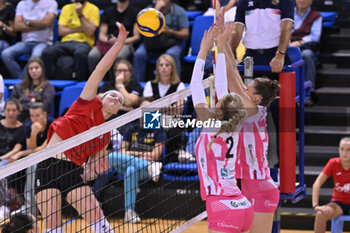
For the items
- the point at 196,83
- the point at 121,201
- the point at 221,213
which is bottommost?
the point at 121,201

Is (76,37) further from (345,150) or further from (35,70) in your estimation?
(345,150)

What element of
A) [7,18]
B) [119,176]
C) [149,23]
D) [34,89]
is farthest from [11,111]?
[149,23]

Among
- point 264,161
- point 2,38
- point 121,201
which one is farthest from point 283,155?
point 2,38

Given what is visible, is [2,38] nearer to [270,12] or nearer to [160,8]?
[160,8]

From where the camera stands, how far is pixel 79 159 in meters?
5.33

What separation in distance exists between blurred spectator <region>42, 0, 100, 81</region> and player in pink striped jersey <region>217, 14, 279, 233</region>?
15.3ft

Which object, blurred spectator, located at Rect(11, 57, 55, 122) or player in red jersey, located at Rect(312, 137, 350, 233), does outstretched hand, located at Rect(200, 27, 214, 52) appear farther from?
blurred spectator, located at Rect(11, 57, 55, 122)

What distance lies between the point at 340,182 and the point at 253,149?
228 centimetres

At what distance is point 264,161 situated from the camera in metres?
5.26

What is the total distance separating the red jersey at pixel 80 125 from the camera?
17.4 ft

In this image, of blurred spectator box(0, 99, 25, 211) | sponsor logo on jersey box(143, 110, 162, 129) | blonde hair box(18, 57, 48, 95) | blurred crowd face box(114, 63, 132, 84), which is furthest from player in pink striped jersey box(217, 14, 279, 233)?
blonde hair box(18, 57, 48, 95)

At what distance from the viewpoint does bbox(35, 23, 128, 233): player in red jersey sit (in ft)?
17.3

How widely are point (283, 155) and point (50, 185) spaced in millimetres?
1991

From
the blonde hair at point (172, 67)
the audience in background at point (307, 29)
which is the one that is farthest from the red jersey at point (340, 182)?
the blonde hair at point (172, 67)
